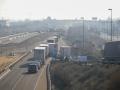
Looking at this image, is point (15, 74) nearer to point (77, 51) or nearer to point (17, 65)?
point (17, 65)

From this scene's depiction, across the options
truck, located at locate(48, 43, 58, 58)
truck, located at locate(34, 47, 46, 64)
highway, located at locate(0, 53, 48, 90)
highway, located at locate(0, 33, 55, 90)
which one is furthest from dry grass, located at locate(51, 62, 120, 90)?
truck, located at locate(48, 43, 58, 58)

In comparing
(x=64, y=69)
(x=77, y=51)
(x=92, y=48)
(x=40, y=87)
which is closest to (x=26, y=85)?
(x=40, y=87)

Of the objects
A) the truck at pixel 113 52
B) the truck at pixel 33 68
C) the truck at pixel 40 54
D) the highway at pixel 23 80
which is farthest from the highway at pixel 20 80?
the truck at pixel 113 52

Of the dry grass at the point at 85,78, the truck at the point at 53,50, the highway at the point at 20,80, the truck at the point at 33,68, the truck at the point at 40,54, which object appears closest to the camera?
the dry grass at the point at 85,78

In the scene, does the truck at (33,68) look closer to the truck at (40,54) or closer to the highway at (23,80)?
the highway at (23,80)

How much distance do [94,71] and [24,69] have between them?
44.7 feet

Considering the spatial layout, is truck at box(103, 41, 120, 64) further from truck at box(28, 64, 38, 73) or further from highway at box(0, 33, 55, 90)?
truck at box(28, 64, 38, 73)

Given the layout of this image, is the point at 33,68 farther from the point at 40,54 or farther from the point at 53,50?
the point at 53,50

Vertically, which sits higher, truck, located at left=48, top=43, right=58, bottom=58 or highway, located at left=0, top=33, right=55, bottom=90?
truck, located at left=48, top=43, right=58, bottom=58

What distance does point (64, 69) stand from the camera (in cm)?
4253

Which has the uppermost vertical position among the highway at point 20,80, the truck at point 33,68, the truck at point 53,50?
the truck at point 53,50

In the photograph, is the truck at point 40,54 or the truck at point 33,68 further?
the truck at point 40,54

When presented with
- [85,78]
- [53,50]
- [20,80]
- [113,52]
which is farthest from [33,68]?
[53,50]

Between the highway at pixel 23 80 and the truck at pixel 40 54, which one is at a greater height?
the truck at pixel 40 54
